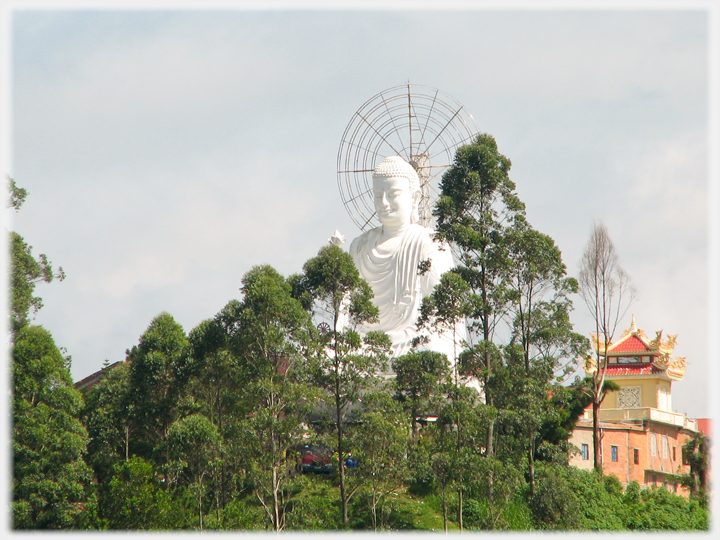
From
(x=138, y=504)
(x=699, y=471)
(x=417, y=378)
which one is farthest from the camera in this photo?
(x=699, y=471)

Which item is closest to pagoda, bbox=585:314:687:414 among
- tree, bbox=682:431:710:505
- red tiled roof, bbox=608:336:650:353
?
red tiled roof, bbox=608:336:650:353

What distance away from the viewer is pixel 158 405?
19.2 m

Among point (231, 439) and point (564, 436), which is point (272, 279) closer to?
point (231, 439)

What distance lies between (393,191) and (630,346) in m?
10.2

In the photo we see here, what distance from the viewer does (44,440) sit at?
17297 millimetres

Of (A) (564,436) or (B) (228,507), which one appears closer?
(B) (228,507)

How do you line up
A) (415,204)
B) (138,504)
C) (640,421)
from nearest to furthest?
(138,504) → (415,204) → (640,421)

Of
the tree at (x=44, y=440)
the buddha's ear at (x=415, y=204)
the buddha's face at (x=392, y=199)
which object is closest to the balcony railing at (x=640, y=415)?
the buddha's ear at (x=415, y=204)

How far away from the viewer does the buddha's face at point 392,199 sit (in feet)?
75.8

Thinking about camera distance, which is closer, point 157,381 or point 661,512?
point 157,381

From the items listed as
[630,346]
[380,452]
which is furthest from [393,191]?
[630,346]

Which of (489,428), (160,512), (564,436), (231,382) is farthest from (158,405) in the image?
(564,436)

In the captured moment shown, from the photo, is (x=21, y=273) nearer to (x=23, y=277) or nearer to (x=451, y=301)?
A: (x=23, y=277)

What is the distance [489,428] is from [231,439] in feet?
13.5
